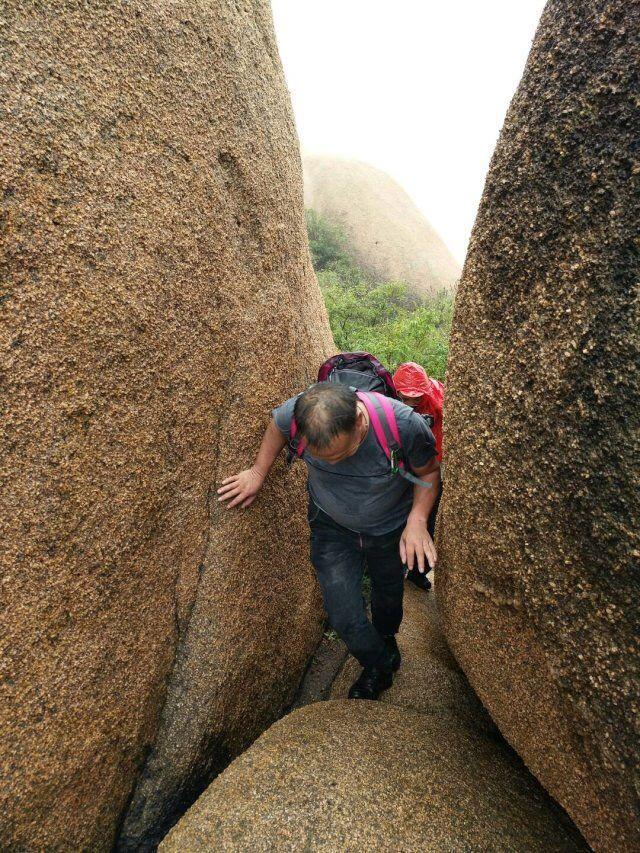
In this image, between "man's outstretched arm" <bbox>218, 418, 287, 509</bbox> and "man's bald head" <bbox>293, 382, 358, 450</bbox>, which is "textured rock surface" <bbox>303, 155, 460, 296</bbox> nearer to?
"man's outstretched arm" <bbox>218, 418, 287, 509</bbox>

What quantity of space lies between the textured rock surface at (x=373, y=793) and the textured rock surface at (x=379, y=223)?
18403mm

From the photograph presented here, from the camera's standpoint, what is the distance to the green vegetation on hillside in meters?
6.90

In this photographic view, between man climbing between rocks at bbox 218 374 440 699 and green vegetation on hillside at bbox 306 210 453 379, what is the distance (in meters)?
2.49

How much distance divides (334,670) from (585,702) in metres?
2.41

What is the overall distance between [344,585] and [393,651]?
800 mm

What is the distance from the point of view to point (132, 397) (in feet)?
7.03

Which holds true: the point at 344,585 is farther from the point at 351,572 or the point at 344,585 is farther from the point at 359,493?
the point at 359,493

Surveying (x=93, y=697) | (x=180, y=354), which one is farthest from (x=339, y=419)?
(x=93, y=697)

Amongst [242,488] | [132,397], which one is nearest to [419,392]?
[242,488]

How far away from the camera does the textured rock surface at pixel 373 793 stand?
1950 mm

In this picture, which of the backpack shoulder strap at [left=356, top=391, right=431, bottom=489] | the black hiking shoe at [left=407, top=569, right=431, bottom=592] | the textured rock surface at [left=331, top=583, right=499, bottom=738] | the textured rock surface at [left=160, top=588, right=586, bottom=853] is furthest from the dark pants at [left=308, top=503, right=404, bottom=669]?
the black hiking shoe at [left=407, top=569, right=431, bottom=592]

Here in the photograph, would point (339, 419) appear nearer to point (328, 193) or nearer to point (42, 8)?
point (42, 8)

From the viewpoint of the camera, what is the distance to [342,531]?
9.87ft

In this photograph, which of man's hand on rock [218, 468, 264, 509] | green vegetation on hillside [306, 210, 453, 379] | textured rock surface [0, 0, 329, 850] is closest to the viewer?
textured rock surface [0, 0, 329, 850]
